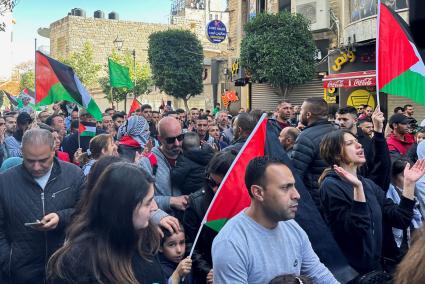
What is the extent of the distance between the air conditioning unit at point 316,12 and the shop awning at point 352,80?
3229 mm

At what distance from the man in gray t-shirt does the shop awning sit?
15095 millimetres

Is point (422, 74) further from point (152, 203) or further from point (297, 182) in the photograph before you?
point (152, 203)

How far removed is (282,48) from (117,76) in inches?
369

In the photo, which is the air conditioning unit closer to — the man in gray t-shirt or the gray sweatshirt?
the man in gray t-shirt

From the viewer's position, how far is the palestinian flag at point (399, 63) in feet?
17.5

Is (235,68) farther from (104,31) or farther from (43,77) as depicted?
(104,31)

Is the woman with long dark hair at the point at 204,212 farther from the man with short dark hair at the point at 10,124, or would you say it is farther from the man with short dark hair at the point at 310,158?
the man with short dark hair at the point at 10,124

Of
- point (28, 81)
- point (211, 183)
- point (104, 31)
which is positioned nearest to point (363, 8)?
point (211, 183)

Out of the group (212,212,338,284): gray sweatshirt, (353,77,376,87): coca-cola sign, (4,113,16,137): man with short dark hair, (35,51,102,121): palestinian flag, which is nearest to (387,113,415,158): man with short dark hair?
(35,51,102,121): palestinian flag

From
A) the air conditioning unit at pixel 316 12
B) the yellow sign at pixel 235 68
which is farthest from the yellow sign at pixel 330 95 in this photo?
the yellow sign at pixel 235 68

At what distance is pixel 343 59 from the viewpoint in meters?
19.9

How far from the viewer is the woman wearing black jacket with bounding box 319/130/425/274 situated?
3.94 m

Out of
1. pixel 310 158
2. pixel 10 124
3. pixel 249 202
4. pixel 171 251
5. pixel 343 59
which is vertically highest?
pixel 343 59

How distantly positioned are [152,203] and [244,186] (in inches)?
37.6
